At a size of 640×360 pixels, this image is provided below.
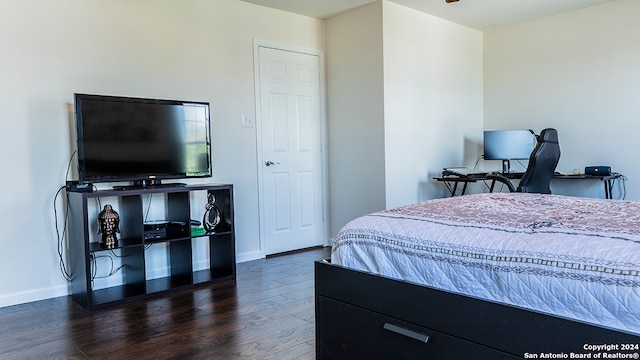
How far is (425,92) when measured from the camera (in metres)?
4.71

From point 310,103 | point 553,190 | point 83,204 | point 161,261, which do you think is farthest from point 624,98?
point 83,204

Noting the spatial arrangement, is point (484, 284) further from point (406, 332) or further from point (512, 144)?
point (512, 144)

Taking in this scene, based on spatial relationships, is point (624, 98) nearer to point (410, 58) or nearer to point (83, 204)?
point (410, 58)

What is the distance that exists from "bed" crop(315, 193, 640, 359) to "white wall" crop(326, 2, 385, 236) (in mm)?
2458

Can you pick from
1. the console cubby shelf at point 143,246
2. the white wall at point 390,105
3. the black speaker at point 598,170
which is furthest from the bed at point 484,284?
the black speaker at point 598,170

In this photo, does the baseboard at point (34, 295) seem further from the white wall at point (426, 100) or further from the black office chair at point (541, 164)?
the black office chair at point (541, 164)

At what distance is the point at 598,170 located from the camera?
14.4 ft

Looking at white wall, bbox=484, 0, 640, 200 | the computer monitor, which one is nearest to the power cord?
the computer monitor

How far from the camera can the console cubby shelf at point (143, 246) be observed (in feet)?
9.91

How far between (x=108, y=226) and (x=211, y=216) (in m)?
0.80

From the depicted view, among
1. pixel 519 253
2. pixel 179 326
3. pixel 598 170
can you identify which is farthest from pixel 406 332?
pixel 598 170

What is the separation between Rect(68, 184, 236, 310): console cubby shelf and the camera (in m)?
3.02

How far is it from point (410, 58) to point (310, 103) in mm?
1102

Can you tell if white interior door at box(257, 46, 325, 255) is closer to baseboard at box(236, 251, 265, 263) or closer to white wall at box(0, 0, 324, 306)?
baseboard at box(236, 251, 265, 263)
